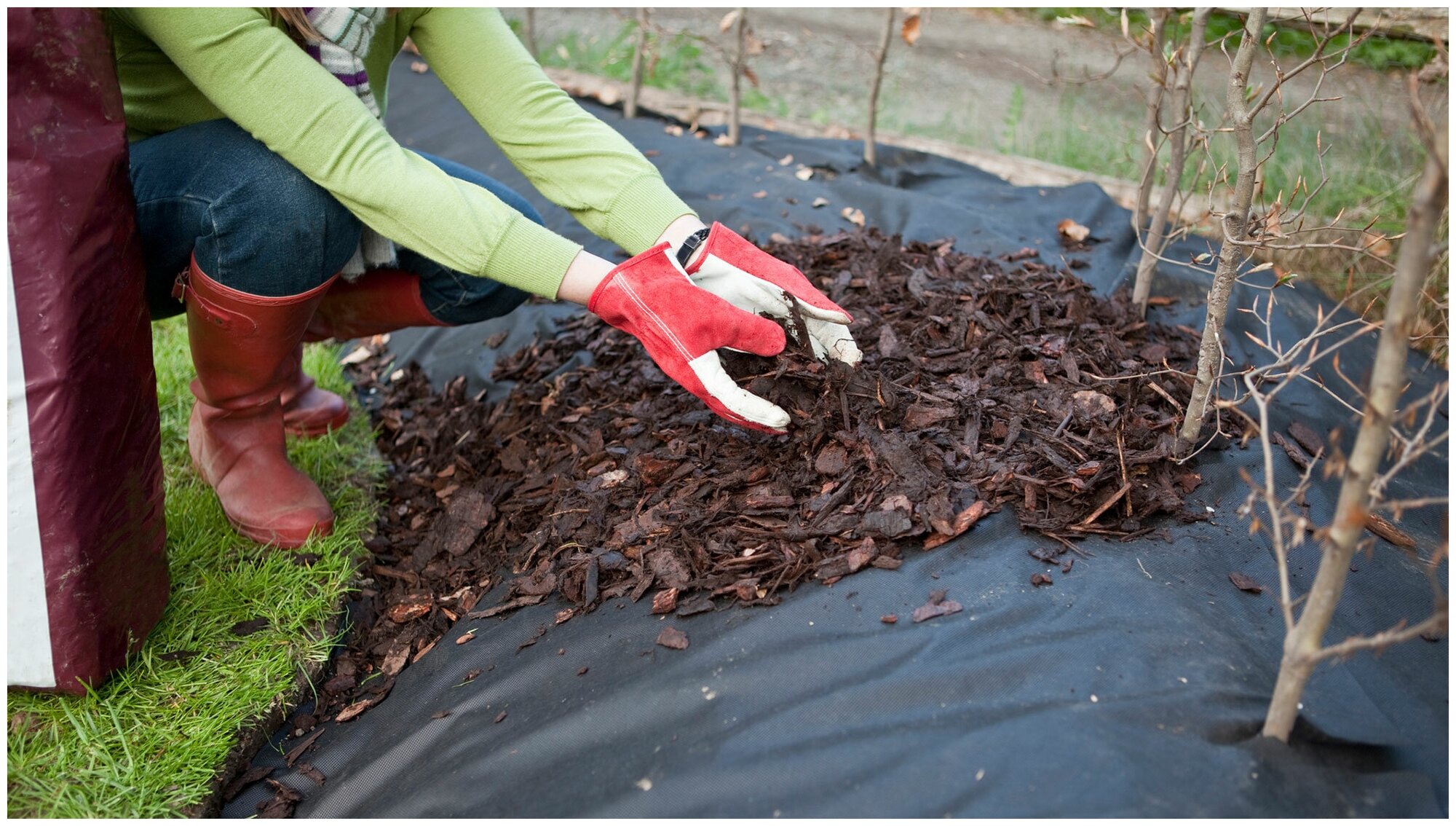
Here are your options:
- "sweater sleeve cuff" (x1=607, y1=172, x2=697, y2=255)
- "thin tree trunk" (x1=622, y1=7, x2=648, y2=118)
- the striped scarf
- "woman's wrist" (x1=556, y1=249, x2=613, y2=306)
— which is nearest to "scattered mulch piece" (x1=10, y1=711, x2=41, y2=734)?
"woman's wrist" (x1=556, y1=249, x2=613, y2=306)

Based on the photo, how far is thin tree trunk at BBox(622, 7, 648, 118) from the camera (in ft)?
13.6

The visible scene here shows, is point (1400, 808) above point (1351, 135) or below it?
below

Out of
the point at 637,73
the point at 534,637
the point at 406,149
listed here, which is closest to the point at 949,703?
the point at 534,637

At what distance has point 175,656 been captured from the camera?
1.96 meters

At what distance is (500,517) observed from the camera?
225cm

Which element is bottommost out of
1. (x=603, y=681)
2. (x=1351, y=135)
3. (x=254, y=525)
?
(x=254, y=525)

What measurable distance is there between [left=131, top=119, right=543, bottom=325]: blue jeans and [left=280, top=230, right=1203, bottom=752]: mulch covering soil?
66 centimetres

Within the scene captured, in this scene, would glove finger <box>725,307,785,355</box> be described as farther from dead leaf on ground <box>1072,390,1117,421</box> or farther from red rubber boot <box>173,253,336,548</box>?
red rubber boot <box>173,253,336,548</box>

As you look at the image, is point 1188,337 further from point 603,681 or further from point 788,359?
point 603,681

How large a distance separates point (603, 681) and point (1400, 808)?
45.4 inches

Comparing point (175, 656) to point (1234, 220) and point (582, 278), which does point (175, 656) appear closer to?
point (582, 278)

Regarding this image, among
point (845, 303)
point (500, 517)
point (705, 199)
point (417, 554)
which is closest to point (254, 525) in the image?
point (417, 554)

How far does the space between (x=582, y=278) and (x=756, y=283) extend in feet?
1.25

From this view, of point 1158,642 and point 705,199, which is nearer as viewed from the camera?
point 1158,642
